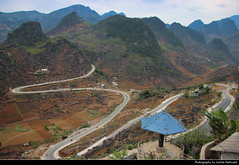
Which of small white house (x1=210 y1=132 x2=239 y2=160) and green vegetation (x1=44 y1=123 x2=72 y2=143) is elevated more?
small white house (x1=210 y1=132 x2=239 y2=160)

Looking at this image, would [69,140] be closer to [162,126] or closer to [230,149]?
[162,126]

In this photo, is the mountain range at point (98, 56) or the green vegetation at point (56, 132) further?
the mountain range at point (98, 56)

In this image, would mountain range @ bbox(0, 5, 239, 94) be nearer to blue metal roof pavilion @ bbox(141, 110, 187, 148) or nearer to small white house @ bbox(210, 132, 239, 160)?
blue metal roof pavilion @ bbox(141, 110, 187, 148)

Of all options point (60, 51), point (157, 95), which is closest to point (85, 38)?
point (60, 51)

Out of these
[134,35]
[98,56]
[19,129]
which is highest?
[134,35]

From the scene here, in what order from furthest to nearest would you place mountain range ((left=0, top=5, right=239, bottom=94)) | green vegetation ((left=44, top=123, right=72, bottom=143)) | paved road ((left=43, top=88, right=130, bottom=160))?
mountain range ((left=0, top=5, right=239, bottom=94))
green vegetation ((left=44, top=123, right=72, bottom=143))
paved road ((left=43, top=88, right=130, bottom=160))

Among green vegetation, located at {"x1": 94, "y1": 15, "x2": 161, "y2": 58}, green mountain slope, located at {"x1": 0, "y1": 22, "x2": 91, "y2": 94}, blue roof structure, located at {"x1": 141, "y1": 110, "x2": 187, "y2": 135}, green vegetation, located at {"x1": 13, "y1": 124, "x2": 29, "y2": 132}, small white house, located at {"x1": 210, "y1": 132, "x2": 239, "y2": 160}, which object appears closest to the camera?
small white house, located at {"x1": 210, "y1": 132, "x2": 239, "y2": 160}

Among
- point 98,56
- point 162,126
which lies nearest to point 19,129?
point 162,126

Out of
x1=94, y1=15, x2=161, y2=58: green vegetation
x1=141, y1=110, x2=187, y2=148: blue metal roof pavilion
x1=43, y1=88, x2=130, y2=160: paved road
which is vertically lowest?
x1=43, y1=88, x2=130, y2=160: paved road

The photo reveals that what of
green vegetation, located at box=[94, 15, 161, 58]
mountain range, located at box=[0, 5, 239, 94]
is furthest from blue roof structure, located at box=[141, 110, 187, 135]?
green vegetation, located at box=[94, 15, 161, 58]

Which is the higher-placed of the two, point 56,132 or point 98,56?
point 98,56

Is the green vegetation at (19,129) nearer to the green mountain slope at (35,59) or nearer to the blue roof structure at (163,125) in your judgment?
the green mountain slope at (35,59)

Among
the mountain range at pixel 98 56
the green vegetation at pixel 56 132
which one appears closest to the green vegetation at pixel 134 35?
the mountain range at pixel 98 56

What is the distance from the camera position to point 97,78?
71.8 m
